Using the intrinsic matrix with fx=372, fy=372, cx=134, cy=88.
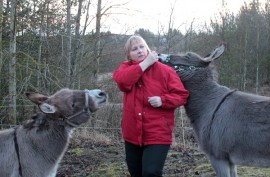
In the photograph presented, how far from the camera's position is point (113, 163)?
695cm

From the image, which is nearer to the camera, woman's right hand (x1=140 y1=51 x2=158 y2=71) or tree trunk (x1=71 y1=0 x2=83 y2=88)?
woman's right hand (x1=140 y1=51 x2=158 y2=71)

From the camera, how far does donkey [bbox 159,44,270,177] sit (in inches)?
162

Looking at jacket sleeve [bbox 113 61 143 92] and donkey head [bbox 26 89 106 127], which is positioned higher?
jacket sleeve [bbox 113 61 143 92]

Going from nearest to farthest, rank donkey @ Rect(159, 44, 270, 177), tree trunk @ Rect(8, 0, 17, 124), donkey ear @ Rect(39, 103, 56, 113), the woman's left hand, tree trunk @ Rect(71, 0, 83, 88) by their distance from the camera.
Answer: donkey ear @ Rect(39, 103, 56, 113) < the woman's left hand < donkey @ Rect(159, 44, 270, 177) < tree trunk @ Rect(8, 0, 17, 124) < tree trunk @ Rect(71, 0, 83, 88)

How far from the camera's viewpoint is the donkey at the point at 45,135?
3639mm

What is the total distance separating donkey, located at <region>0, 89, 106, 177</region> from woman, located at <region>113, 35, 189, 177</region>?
40 cm

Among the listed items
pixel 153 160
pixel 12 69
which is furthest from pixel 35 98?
pixel 12 69

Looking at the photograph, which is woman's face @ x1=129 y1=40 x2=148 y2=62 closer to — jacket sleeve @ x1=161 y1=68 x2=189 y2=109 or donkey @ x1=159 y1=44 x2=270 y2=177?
jacket sleeve @ x1=161 y1=68 x2=189 y2=109

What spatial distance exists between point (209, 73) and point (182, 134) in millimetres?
5128

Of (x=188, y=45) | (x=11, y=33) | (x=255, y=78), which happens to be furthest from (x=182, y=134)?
(x=255, y=78)

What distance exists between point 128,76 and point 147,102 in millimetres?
333

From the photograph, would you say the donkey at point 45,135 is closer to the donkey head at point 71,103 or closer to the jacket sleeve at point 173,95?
the donkey head at point 71,103

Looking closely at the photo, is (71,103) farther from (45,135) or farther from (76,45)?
(76,45)

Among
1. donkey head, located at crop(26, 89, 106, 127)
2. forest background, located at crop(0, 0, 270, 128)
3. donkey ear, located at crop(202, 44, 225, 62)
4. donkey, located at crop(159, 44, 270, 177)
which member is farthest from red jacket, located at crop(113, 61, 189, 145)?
forest background, located at crop(0, 0, 270, 128)
